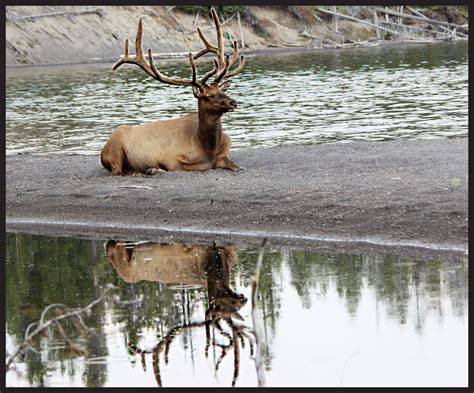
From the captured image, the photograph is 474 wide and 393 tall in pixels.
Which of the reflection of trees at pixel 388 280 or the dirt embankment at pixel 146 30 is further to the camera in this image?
the dirt embankment at pixel 146 30

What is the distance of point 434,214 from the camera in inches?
499

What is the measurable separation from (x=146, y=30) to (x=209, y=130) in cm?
4246

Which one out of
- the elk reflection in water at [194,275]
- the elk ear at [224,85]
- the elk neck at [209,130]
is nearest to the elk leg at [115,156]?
the elk neck at [209,130]

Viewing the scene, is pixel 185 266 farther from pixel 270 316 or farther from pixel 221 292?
pixel 270 316

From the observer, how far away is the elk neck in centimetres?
1608

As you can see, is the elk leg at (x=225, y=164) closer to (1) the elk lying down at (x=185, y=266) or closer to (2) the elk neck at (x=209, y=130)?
(2) the elk neck at (x=209, y=130)

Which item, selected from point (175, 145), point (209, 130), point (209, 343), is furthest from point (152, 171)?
point (209, 343)

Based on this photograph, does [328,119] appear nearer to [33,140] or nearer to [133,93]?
[33,140]

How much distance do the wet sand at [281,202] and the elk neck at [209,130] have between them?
0.41 meters

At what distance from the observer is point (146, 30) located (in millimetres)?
57906

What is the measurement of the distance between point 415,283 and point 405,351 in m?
1.93

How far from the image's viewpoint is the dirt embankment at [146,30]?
2154 inches

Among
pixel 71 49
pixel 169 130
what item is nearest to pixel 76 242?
pixel 169 130

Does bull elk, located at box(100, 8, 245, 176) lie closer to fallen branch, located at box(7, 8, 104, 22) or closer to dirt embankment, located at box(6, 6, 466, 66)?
dirt embankment, located at box(6, 6, 466, 66)
